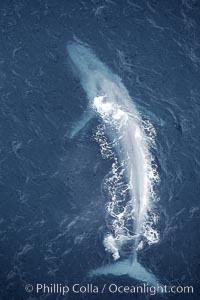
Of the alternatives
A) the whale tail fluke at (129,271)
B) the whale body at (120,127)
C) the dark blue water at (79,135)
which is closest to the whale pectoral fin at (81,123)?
the whale body at (120,127)

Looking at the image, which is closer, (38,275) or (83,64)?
(38,275)

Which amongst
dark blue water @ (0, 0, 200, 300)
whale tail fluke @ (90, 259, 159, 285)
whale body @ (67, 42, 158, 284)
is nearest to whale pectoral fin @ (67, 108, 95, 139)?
whale body @ (67, 42, 158, 284)

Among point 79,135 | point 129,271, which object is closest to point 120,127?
point 79,135

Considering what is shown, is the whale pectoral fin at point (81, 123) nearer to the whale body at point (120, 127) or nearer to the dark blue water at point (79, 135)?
the whale body at point (120, 127)

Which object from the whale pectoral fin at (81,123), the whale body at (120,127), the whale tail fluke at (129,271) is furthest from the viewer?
the whale pectoral fin at (81,123)

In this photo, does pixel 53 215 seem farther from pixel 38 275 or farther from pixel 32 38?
pixel 32 38

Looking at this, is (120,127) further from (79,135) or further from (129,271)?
(129,271)

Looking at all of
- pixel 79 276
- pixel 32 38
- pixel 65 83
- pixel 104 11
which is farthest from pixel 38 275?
pixel 104 11
